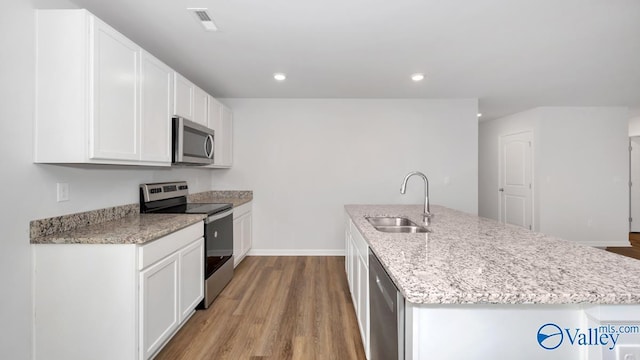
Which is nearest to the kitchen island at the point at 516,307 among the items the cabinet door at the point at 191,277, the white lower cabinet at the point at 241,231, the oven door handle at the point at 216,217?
the cabinet door at the point at 191,277

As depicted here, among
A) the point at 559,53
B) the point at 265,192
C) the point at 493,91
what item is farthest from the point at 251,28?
the point at 493,91

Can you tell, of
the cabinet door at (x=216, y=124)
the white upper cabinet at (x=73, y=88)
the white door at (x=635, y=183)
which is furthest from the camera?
the white door at (x=635, y=183)

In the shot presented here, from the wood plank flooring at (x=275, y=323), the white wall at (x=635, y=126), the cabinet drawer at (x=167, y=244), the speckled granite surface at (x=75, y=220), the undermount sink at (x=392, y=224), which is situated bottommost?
the wood plank flooring at (x=275, y=323)

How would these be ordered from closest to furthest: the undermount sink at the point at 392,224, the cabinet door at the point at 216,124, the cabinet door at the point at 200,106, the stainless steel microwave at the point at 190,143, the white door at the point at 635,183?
the undermount sink at the point at 392,224 < the stainless steel microwave at the point at 190,143 < the cabinet door at the point at 200,106 < the cabinet door at the point at 216,124 < the white door at the point at 635,183

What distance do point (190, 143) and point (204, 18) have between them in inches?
43.7

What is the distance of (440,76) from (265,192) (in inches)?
109

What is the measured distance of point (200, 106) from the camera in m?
3.08

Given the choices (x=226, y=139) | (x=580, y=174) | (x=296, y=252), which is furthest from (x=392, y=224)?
(x=580, y=174)

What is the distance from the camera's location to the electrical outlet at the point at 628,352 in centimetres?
85

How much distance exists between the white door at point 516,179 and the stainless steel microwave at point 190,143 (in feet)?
17.3

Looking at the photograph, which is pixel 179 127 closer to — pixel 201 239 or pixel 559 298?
pixel 201 239

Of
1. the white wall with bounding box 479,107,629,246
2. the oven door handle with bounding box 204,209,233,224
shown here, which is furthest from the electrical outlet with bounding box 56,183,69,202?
the white wall with bounding box 479,107,629,246

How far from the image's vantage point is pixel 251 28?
221cm

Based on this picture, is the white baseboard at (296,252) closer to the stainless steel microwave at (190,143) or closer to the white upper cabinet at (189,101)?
the stainless steel microwave at (190,143)
